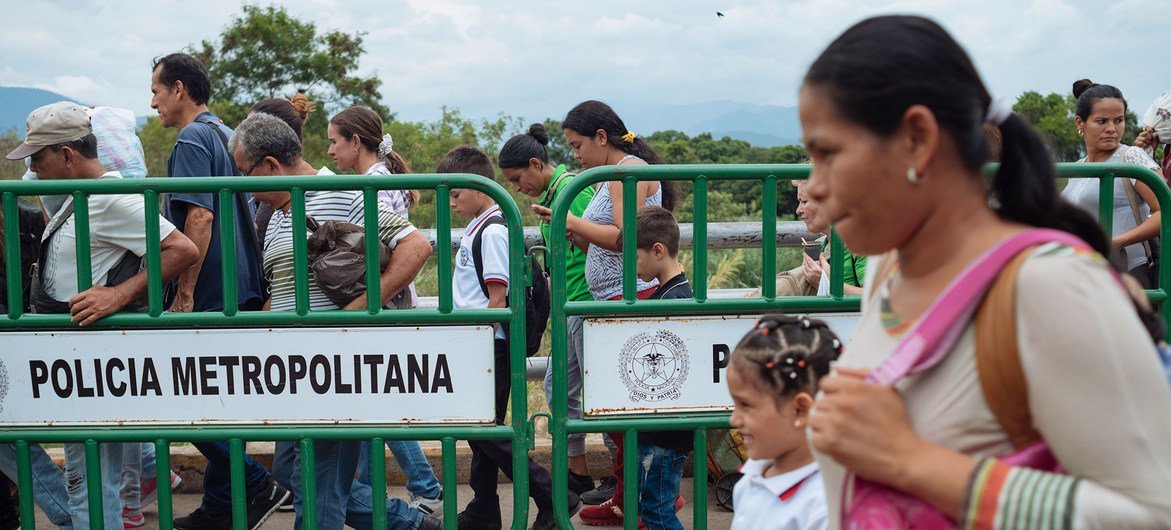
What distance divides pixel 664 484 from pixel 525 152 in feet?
6.28

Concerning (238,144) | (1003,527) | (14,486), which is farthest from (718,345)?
(14,486)

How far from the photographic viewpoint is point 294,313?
395 centimetres

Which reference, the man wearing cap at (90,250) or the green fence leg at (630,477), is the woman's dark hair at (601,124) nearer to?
the green fence leg at (630,477)

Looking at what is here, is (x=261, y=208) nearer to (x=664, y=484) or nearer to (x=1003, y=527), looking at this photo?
(x=664, y=484)

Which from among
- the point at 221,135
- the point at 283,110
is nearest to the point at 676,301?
the point at 221,135

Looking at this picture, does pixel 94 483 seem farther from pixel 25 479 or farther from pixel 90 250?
pixel 90 250

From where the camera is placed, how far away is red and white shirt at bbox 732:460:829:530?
244 cm

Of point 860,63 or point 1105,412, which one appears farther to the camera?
point 860,63

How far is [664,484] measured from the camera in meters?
4.34

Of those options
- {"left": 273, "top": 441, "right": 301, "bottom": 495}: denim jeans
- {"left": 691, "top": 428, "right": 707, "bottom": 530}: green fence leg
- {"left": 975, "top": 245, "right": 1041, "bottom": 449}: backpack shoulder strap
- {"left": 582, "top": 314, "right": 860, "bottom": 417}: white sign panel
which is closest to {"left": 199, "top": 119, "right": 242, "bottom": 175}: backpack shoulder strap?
{"left": 273, "top": 441, "right": 301, "bottom": 495}: denim jeans

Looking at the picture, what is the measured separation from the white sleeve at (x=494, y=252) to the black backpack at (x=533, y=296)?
25mm

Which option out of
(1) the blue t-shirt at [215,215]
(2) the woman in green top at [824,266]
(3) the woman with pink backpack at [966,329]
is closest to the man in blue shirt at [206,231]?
(1) the blue t-shirt at [215,215]

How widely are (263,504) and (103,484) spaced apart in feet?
2.56

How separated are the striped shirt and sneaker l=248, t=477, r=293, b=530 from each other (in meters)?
1.10
